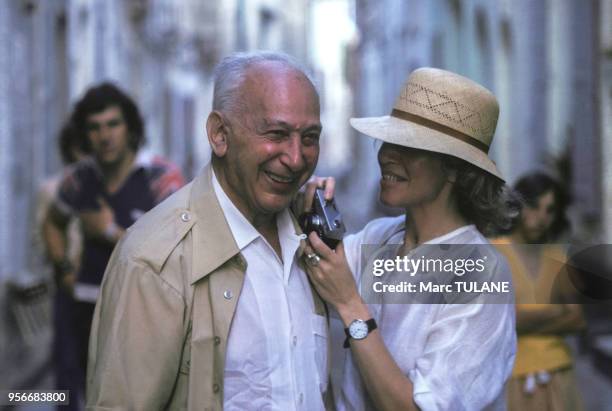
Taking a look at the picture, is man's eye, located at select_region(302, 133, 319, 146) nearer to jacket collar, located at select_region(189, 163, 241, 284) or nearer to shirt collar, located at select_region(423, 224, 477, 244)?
jacket collar, located at select_region(189, 163, 241, 284)

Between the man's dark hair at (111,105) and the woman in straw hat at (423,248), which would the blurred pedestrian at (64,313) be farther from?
the woman in straw hat at (423,248)

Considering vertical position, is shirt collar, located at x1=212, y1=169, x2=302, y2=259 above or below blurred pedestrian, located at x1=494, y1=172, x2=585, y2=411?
above

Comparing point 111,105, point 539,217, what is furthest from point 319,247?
point 111,105

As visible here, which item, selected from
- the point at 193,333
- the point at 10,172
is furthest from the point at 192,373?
the point at 10,172

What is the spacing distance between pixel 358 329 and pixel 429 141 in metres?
0.55

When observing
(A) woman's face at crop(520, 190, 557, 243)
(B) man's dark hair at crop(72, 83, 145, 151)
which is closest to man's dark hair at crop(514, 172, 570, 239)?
(A) woman's face at crop(520, 190, 557, 243)

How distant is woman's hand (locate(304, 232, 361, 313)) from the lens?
89.3 inches

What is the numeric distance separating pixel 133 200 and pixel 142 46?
1943 cm

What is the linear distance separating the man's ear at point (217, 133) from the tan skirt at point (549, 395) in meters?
1.69

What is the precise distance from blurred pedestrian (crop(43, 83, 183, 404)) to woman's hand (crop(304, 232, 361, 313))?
5.80 feet

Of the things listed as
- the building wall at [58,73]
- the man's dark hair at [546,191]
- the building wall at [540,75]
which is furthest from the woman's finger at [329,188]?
the building wall at [540,75]

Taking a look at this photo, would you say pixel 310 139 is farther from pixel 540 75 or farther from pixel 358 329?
pixel 540 75

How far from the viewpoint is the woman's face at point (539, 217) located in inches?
140

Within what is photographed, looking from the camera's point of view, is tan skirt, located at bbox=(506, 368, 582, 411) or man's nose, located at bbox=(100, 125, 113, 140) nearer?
tan skirt, located at bbox=(506, 368, 582, 411)
